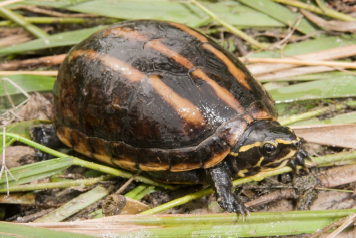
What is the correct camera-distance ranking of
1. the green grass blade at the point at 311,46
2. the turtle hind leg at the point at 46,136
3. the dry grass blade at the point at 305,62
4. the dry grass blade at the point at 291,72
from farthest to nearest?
1. the green grass blade at the point at 311,46
2. the dry grass blade at the point at 291,72
3. the dry grass blade at the point at 305,62
4. the turtle hind leg at the point at 46,136

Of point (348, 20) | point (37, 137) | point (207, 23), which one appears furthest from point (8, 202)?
point (348, 20)

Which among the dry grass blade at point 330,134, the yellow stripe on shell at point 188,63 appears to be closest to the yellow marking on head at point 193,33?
the yellow stripe on shell at point 188,63

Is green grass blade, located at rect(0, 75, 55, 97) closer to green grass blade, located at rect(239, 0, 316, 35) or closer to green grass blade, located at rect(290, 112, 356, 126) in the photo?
green grass blade, located at rect(239, 0, 316, 35)

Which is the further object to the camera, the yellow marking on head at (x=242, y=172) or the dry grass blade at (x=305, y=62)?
the dry grass blade at (x=305, y=62)

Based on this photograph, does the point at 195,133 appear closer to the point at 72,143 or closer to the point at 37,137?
the point at 72,143

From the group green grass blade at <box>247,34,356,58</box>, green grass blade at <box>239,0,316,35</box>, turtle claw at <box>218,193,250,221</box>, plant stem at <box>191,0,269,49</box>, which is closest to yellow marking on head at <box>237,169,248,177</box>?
turtle claw at <box>218,193,250,221</box>

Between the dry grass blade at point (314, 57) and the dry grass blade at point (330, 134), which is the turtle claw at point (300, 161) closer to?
the dry grass blade at point (330, 134)

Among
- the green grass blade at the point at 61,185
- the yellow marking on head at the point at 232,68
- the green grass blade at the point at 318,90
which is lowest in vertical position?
the green grass blade at the point at 61,185
